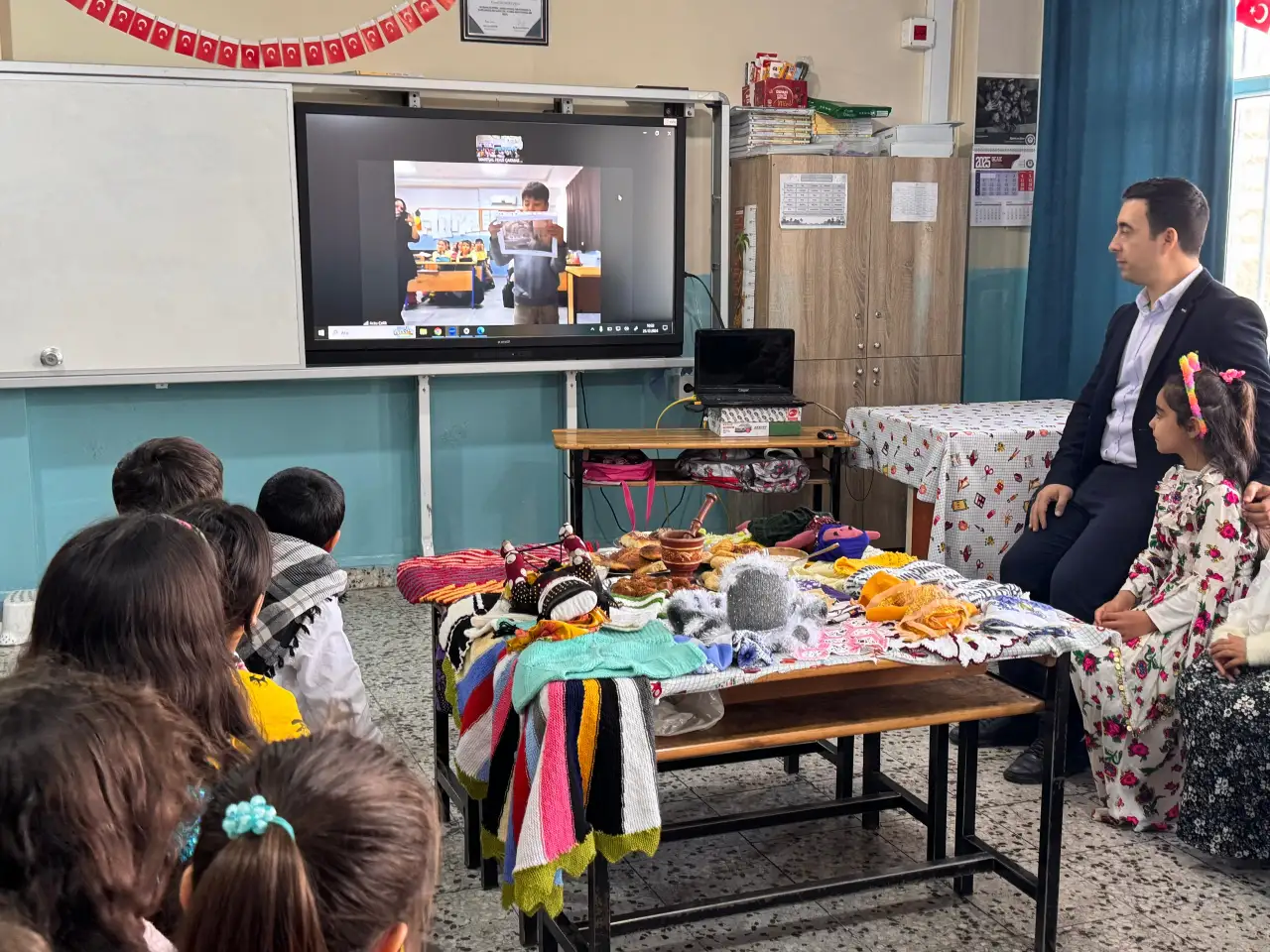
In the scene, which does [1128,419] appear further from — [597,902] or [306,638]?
[306,638]

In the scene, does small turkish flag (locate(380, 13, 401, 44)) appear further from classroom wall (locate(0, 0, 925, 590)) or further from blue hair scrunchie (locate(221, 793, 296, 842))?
blue hair scrunchie (locate(221, 793, 296, 842))

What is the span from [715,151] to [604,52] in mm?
563

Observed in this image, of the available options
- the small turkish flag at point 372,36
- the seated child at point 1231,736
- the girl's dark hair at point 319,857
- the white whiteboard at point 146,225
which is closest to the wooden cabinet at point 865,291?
the small turkish flag at point 372,36

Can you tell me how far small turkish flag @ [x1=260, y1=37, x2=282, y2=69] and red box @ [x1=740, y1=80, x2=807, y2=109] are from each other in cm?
→ 177

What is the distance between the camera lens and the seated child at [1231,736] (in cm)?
257

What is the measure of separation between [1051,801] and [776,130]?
126 inches

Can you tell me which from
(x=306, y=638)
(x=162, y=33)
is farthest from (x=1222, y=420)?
(x=162, y=33)

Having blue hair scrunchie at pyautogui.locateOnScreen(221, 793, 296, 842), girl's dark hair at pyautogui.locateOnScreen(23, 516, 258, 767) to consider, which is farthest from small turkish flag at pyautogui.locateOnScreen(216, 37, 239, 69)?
blue hair scrunchie at pyautogui.locateOnScreen(221, 793, 296, 842)

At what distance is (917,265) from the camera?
504 centimetres

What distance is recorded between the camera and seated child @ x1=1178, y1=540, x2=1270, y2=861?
2.57 meters

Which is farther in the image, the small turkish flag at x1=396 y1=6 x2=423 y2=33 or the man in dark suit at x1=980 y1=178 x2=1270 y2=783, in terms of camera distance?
the small turkish flag at x1=396 y1=6 x2=423 y2=33

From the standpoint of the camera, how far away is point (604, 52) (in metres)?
4.82

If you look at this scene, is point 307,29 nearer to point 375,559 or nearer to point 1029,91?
point 375,559

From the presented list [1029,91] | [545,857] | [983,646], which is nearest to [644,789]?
[545,857]
